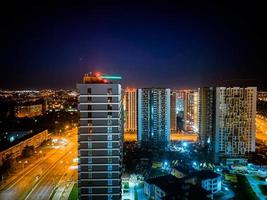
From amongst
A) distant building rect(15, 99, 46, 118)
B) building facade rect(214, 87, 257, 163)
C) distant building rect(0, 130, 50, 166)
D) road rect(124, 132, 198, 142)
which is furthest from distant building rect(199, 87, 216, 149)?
distant building rect(15, 99, 46, 118)

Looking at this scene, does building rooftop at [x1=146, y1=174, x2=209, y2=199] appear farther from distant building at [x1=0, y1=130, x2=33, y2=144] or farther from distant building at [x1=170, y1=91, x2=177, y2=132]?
distant building at [x1=170, y1=91, x2=177, y2=132]

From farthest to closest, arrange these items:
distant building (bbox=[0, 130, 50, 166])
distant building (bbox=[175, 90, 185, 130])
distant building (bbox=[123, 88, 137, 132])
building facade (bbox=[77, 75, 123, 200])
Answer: distant building (bbox=[175, 90, 185, 130]), distant building (bbox=[123, 88, 137, 132]), distant building (bbox=[0, 130, 50, 166]), building facade (bbox=[77, 75, 123, 200])

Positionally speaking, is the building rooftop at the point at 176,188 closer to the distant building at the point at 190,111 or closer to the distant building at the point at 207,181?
the distant building at the point at 207,181

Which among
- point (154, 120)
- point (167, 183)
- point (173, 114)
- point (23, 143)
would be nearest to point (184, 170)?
point (167, 183)

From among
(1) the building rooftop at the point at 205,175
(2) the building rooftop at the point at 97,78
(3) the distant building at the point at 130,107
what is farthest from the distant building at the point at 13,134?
(2) the building rooftop at the point at 97,78

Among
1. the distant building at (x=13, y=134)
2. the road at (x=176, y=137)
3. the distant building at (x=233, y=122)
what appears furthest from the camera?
the road at (x=176, y=137)

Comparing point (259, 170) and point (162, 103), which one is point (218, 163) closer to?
point (259, 170)

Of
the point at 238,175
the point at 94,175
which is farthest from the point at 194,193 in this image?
the point at 238,175

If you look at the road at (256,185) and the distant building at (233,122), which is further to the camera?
the distant building at (233,122)
